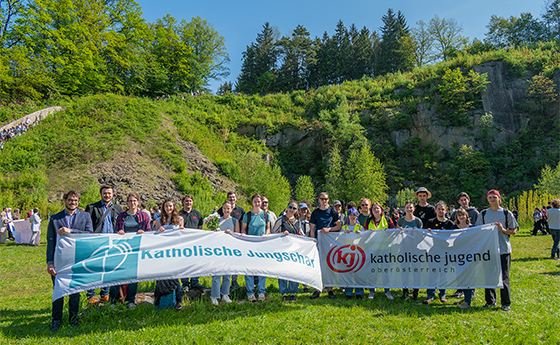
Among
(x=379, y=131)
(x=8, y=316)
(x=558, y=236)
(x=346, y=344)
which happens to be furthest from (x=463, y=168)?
(x=8, y=316)

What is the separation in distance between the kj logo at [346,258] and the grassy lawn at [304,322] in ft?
2.10

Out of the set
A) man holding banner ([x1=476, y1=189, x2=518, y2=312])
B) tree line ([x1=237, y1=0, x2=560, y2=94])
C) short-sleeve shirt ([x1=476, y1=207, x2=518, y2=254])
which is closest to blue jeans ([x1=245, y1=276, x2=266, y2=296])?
man holding banner ([x1=476, y1=189, x2=518, y2=312])

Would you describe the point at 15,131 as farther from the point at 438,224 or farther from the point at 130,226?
the point at 438,224

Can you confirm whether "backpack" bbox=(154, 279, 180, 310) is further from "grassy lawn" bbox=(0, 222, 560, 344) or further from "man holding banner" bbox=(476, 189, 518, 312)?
"man holding banner" bbox=(476, 189, 518, 312)

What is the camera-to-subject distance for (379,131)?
3912 centimetres

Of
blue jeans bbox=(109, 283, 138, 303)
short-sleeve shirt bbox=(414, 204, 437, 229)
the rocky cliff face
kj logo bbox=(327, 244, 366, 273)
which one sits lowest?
blue jeans bbox=(109, 283, 138, 303)

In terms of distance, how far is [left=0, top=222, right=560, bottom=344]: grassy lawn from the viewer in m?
4.11

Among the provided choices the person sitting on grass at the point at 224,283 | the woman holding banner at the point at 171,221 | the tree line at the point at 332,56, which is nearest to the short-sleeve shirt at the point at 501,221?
the person sitting on grass at the point at 224,283

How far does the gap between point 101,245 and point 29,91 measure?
105 feet

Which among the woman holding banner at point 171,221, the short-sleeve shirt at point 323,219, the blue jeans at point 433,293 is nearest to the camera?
the woman holding banner at point 171,221

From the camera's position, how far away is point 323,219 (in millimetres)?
6605

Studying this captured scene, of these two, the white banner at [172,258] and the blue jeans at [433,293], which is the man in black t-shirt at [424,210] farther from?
the white banner at [172,258]

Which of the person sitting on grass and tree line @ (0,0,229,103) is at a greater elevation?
tree line @ (0,0,229,103)

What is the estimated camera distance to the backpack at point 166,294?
5055 mm
